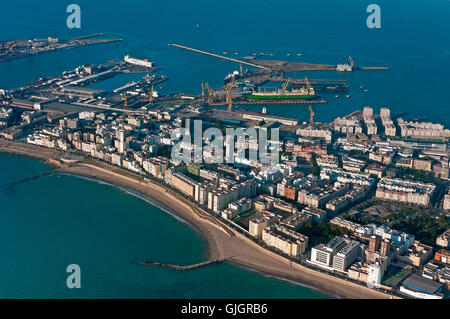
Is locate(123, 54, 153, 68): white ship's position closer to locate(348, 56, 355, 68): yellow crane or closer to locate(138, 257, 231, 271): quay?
locate(348, 56, 355, 68): yellow crane

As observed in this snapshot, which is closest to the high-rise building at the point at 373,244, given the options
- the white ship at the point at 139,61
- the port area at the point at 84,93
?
the port area at the point at 84,93

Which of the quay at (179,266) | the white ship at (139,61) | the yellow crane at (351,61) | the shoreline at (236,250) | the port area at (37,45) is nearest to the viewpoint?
the shoreline at (236,250)

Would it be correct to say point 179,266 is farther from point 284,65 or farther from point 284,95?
point 284,65

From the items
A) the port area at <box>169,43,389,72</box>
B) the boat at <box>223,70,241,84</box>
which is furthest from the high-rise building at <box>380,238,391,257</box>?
the port area at <box>169,43,389,72</box>

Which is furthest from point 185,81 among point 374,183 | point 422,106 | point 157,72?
point 374,183

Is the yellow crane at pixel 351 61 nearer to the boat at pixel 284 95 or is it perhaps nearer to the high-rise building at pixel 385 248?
the boat at pixel 284 95

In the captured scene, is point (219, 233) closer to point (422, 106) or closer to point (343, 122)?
point (343, 122)

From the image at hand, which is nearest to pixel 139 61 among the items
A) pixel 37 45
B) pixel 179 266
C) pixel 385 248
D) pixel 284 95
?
pixel 37 45
